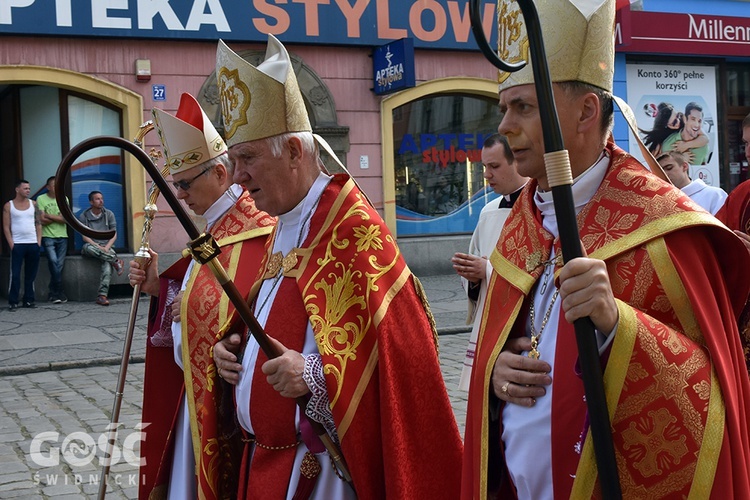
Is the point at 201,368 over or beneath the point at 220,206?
beneath

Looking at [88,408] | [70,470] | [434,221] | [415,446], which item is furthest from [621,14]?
[415,446]

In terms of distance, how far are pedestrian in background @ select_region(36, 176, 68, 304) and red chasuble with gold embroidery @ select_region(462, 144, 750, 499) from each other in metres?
11.6

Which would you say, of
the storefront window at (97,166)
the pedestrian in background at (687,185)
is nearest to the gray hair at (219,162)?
the pedestrian in background at (687,185)

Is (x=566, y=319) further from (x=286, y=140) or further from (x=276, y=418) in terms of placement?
(x=286, y=140)

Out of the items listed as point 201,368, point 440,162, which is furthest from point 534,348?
point 440,162

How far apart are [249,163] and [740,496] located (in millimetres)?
1770

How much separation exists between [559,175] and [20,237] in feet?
39.3

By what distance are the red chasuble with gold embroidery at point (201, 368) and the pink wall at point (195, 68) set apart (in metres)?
9.24

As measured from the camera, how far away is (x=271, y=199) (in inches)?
117

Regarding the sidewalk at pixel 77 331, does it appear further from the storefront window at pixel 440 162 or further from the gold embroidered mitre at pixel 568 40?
the gold embroidered mitre at pixel 568 40

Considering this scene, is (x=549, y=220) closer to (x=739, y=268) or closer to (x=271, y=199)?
(x=739, y=268)

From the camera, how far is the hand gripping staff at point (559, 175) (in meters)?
1.64

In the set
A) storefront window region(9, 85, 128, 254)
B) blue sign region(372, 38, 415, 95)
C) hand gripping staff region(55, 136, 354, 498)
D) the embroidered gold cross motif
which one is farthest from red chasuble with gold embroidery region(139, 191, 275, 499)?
blue sign region(372, 38, 415, 95)

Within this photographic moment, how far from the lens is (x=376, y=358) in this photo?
279 cm
